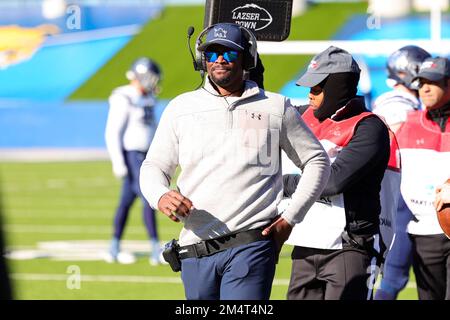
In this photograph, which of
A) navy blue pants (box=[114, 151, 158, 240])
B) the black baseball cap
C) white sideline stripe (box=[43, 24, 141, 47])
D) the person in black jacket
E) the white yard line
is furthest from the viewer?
white sideline stripe (box=[43, 24, 141, 47])

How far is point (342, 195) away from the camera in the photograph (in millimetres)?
5688

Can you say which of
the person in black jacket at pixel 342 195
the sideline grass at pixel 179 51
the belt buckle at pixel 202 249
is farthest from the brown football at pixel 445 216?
the sideline grass at pixel 179 51

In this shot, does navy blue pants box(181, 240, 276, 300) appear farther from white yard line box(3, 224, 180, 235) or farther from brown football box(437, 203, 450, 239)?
white yard line box(3, 224, 180, 235)

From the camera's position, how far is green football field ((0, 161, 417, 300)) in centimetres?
984

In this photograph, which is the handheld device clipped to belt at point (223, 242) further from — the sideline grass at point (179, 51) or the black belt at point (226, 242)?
the sideline grass at point (179, 51)

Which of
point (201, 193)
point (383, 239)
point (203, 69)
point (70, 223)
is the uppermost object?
point (203, 69)

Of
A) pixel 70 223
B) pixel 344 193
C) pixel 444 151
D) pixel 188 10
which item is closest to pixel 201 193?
pixel 344 193

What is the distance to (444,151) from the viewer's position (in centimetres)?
688

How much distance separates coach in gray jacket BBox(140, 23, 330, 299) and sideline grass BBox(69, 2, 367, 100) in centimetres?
3345

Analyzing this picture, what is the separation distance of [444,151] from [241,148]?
236 centimetres

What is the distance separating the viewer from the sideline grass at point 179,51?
41031mm

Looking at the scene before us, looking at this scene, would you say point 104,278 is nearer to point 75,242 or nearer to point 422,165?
point 75,242

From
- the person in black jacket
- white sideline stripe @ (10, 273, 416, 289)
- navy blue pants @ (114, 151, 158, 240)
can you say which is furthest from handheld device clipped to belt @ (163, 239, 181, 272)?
navy blue pants @ (114, 151, 158, 240)

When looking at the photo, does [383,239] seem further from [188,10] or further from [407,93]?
[188,10]
